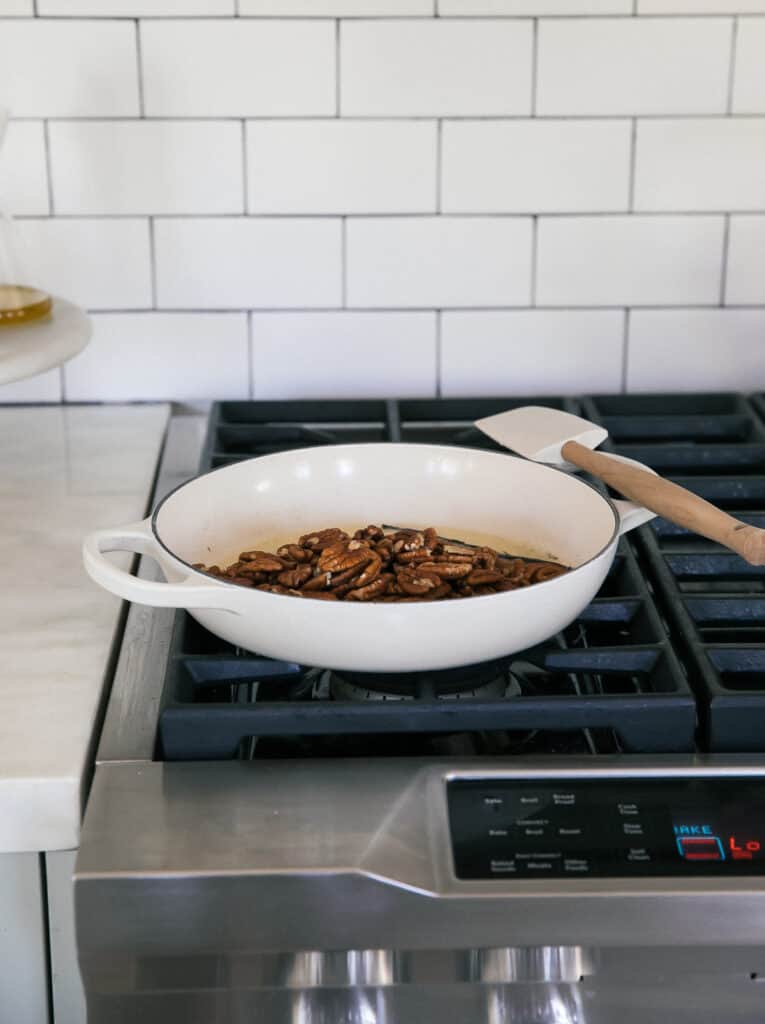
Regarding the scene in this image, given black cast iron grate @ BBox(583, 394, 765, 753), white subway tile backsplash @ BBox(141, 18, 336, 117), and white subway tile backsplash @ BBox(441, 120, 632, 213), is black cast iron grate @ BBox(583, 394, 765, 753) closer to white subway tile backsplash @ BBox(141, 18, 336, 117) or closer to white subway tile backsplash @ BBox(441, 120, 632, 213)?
white subway tile backsplash @ BBox(441, 120, 632, 213)

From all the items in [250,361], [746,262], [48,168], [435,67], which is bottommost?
[250,361]

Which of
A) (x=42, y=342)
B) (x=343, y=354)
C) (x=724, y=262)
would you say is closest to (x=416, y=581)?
(x=42, y=342)

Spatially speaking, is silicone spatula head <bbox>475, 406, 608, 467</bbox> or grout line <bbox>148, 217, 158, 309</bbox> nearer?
silicone spatula head <bbox>475, 406, 608, 467</bbox>

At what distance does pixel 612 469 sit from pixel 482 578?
0.65ft

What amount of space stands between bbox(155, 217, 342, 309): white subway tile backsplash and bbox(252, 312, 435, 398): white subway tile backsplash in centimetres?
3

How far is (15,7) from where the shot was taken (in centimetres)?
137

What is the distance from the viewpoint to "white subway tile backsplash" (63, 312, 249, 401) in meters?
1.49

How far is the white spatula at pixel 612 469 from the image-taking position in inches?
35.9

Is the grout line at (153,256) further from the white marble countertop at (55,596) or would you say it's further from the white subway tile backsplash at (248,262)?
the white marble countertop at (55,596)

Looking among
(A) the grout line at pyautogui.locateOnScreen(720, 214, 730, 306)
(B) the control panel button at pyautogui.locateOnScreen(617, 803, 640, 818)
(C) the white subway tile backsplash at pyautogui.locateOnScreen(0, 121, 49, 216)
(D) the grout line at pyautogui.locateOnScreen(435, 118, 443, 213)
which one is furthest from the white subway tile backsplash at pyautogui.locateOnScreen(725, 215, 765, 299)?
(B) the control panel button at pyautogui.locateOnScreen(617, 803, 640, 818)

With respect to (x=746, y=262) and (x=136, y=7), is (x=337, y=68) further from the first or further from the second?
(x=746, y=262)

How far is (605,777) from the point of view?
2.70 feet

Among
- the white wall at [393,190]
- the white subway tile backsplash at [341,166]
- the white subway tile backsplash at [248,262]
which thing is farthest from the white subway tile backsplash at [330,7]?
the white subway tile backsplash at [248,262]

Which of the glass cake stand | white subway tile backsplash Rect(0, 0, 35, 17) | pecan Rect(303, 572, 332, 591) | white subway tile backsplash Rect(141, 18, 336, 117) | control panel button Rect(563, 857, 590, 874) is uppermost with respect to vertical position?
white subway tile backsplash Rect(0, 0, 35, 17)
